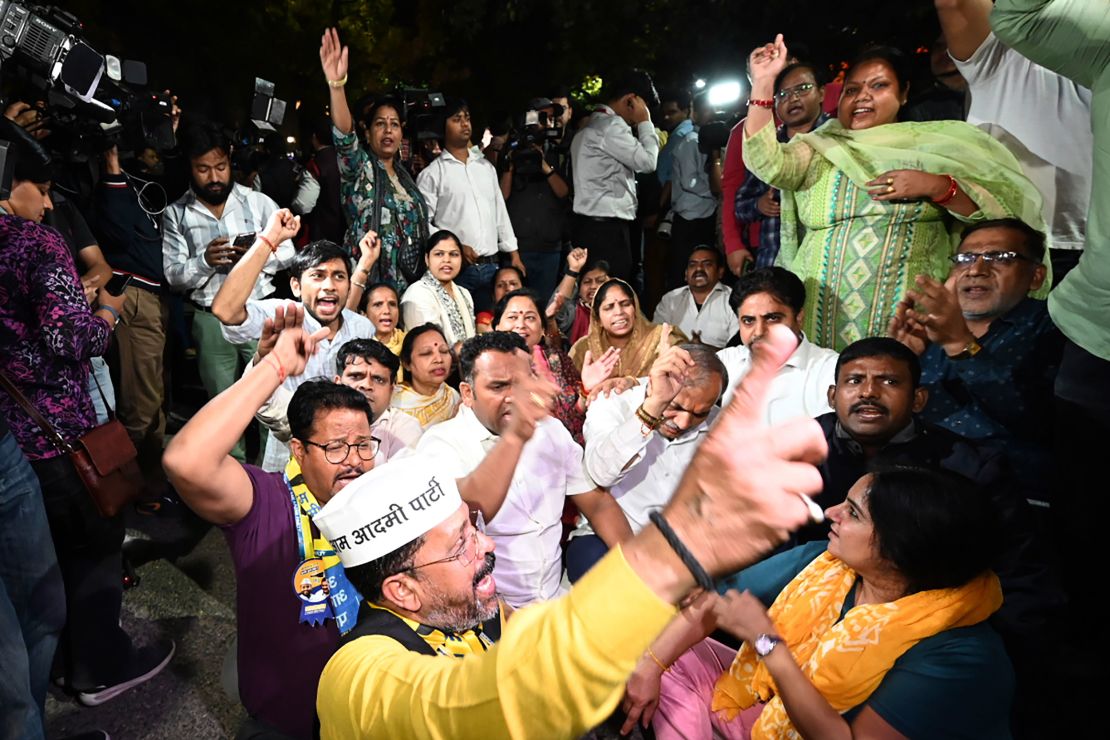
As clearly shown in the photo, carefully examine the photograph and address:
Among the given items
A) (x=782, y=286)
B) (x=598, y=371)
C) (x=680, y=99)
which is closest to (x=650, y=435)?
(x=598, y=371)

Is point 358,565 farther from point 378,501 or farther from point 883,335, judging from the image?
point 883,335

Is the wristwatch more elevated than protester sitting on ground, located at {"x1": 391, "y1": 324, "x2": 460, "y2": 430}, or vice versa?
the wristwatch

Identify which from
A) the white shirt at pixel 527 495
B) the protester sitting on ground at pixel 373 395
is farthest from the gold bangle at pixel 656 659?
the protester sitting on ground at pixel 373 395

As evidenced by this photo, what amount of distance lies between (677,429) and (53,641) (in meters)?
2.24

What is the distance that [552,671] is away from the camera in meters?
0.88

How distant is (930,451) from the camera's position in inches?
87.5

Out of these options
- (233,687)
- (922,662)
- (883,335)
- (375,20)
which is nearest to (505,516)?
(233,687)

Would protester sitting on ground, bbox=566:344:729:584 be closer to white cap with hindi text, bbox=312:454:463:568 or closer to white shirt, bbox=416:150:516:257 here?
white cap with hindi text, bbox=312:454:463:568

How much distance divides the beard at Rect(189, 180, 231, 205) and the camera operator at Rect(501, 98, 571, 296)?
217 centimetres

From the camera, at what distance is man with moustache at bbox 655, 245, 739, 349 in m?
4.64

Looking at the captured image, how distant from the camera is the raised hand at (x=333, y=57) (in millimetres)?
3977

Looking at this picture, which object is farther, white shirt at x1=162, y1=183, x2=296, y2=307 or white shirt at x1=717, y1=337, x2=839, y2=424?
white shirt at x1=162, y1=183, x2=296, y2=307

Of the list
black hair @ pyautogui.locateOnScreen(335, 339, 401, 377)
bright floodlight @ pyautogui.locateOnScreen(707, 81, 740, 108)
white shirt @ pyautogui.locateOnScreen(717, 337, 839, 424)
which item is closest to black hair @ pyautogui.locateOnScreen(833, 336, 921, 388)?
white shirt @ pyautogui.locateOnScreen(717, 337, 839, 424)

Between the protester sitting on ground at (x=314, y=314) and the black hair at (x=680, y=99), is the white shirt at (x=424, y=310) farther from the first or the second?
the black hair at (x=680, y=99)
